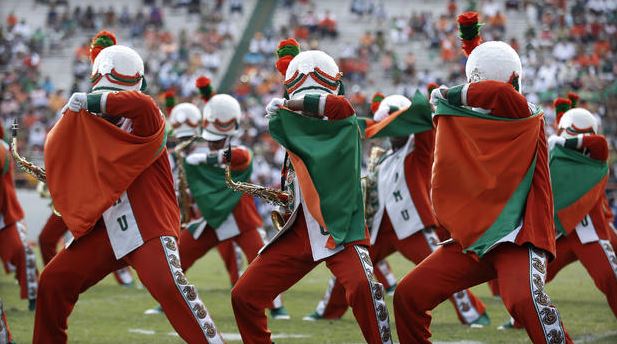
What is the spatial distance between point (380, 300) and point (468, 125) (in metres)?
1.26

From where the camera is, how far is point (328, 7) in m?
36.3

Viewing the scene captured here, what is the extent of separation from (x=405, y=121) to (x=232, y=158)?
67.9 inches

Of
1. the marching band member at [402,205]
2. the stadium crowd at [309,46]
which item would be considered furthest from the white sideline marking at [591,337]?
the stadium crowd at [309,46]

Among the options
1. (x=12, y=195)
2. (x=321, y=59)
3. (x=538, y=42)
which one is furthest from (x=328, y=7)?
(x=321, y=59)

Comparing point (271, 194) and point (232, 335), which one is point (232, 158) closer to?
point (232, 335)

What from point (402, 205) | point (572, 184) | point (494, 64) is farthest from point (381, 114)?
point (494, 64)

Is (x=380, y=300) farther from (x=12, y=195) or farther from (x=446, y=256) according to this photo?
(x=12, y=195)

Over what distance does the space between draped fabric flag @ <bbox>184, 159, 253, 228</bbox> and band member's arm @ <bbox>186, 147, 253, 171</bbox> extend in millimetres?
103

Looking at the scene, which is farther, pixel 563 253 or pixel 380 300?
pixel 563 253

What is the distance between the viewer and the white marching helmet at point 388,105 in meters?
11.2

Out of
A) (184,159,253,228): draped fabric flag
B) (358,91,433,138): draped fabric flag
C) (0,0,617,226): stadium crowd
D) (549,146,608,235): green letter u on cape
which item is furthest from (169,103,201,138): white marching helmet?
(0,0,617,226): stadium crowd

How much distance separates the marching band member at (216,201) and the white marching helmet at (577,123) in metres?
3.25

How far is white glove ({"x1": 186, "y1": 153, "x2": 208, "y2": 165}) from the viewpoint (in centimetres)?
1159

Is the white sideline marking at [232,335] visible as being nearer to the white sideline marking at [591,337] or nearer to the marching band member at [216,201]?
the marching band member at [216,201]
